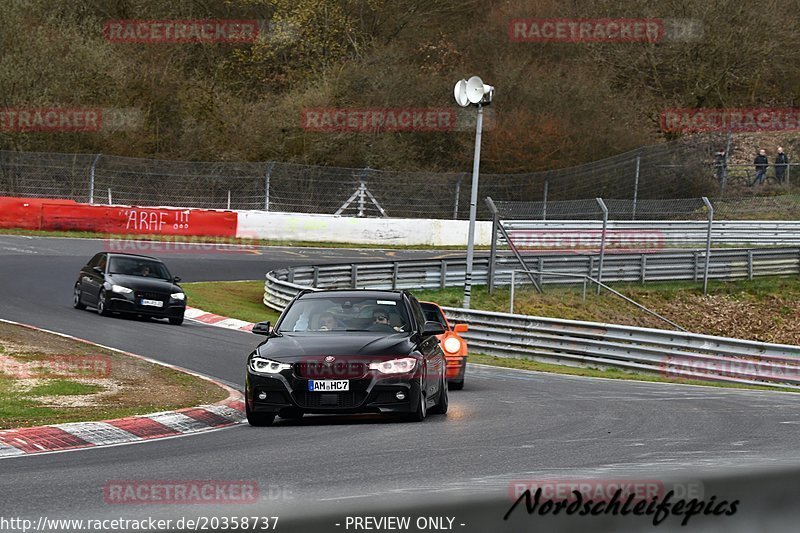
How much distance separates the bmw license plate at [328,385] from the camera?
1138cm

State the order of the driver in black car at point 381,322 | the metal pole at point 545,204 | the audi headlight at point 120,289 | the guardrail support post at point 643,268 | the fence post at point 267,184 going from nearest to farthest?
the driver in black car at point 381,322 < the audi headlight at point 120,289 < the guardrail support post at point 643,268 < the metal pole at point 545,204 < the fence post at point 267,184

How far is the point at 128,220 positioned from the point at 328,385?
30.0 meters

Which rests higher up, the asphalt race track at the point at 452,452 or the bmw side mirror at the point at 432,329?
the bmw side mirror at the point at 432,329

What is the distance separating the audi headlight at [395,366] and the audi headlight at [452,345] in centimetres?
510

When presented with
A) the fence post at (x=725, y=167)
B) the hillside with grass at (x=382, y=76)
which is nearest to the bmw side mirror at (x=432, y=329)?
the fence post at (x=725, y=167)

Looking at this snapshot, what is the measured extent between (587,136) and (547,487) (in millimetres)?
47634

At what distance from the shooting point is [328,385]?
37.3 ft

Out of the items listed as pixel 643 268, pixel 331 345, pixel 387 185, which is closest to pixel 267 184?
pixel 387 185

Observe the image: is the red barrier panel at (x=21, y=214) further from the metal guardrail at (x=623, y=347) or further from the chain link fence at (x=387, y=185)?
the metal guardrail at (x=623, y=347)

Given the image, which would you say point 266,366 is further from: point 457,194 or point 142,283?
point 457,194

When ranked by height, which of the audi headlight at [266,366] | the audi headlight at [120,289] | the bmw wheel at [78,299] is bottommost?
the bmw wheel at [78,299]

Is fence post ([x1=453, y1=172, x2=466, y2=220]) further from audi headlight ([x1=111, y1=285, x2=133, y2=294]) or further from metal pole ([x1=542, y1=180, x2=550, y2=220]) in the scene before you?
audi headlight ([x1=111, y1=285, x2=133, y2=294])

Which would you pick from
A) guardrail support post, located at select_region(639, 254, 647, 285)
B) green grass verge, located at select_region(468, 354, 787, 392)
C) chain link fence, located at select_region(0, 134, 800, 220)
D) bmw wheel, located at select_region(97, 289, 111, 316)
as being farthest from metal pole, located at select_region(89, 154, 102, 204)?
green grass verge, located at select_region(468, 354, 787, 392)

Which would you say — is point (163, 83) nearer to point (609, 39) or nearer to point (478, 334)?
point (609, 39)
